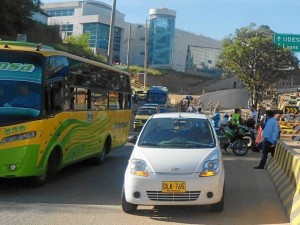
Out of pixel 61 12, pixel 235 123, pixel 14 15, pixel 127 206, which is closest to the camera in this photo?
pixel 127 206

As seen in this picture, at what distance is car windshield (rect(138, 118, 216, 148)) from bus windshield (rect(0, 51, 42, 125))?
2384 mm

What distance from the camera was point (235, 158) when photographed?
16859 millimetres

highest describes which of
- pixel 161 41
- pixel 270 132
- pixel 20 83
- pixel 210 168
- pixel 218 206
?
pixel 161 41

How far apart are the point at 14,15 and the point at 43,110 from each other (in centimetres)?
2235

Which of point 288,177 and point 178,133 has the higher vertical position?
point 178,133

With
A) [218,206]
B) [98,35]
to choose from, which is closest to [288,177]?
[218,206]

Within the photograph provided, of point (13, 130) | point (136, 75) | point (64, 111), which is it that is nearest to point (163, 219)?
point (13, 130)

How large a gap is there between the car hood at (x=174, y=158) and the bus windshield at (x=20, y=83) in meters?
2.69

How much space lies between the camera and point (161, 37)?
105 m

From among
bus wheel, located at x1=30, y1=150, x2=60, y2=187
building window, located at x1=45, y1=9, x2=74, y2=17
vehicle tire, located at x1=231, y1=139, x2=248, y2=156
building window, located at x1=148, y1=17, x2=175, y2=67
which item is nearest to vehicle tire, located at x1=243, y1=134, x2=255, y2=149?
vehicle tire, located at x1=231, y1=139, x2=248, y2=156

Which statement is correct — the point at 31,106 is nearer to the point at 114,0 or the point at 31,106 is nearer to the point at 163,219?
the point at 163,219

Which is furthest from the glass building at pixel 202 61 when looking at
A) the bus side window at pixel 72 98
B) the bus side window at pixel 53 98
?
the bus side window at pixel 53 98

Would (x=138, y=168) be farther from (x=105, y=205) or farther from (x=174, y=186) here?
(x=105, y=205)

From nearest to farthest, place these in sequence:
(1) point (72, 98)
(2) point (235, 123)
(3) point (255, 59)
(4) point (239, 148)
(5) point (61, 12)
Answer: (1) point (72, 98), (4) point (239, 148), (2) point (235, 123), (3) point (255, 59), (5) point (61, 12)
